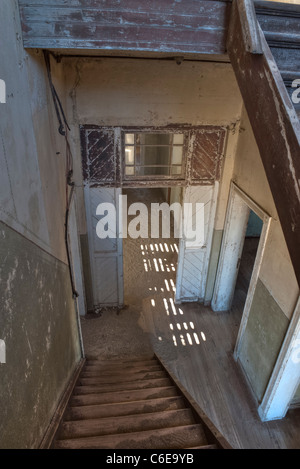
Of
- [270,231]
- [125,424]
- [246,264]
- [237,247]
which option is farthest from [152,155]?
[125,424]

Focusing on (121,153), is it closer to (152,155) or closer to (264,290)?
(264,290)

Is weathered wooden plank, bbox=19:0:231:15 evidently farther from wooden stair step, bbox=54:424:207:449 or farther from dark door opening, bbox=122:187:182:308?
dark door opening, bbox=122:187:182:308

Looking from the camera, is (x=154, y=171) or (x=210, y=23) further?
(x=154, y=171)

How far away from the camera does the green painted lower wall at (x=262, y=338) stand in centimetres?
359

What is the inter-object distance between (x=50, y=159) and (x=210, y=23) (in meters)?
1.76

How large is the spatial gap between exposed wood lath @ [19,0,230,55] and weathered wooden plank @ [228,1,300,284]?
1.18 feet

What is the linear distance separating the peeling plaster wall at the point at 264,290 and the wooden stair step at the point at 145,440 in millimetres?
1630

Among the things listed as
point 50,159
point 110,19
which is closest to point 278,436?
point 50,159

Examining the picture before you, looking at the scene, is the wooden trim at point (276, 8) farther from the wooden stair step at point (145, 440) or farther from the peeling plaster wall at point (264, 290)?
the wooden stair step at point (145, 440)

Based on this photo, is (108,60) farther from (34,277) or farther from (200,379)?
(200,379)

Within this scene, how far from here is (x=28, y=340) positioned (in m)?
2.00

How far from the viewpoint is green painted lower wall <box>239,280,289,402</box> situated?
11.8 ft

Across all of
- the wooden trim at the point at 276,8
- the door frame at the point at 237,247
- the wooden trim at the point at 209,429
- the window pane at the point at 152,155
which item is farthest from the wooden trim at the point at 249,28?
the window pane at the point at 152,155

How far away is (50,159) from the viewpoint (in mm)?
2959
